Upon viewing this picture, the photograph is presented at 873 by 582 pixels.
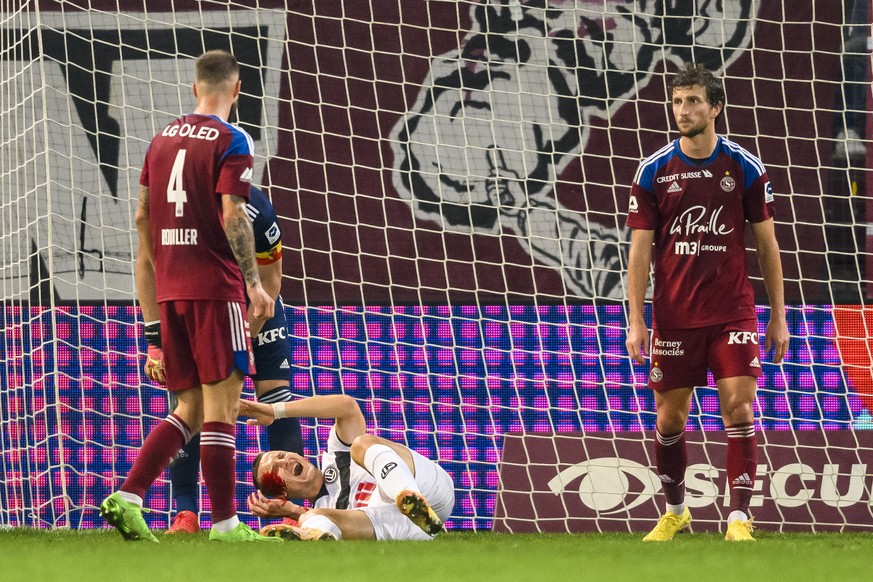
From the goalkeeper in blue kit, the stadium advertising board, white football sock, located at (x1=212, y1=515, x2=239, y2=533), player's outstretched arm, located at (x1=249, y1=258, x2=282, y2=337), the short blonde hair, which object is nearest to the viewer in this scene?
white football sock, located at (x1=212, y1=515, x2=239, y2=533)

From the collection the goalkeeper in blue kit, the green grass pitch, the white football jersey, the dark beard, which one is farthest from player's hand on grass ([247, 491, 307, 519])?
the dark beard

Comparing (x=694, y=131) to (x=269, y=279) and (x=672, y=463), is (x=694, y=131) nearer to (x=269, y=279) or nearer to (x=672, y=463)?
(x=672, y=463)

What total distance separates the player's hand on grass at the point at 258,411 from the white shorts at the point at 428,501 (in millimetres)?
491

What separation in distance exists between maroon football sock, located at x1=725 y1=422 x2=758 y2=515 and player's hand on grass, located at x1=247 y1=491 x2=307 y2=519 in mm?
1593

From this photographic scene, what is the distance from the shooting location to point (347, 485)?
202 inches

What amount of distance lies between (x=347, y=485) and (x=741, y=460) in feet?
5.02

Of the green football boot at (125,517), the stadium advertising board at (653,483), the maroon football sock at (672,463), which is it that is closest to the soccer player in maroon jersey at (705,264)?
the maroon football sock at (672,463)

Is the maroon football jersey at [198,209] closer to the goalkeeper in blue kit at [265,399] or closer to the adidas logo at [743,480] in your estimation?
the goalkeeper in blue kit at [265,399]

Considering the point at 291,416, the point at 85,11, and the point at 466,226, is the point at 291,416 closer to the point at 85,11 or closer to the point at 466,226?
the point at 466,226

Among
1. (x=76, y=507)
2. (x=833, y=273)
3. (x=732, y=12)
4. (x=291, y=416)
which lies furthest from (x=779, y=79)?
(x=76, y=507)

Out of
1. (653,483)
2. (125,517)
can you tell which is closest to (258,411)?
(125,517)

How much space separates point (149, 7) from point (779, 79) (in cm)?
330

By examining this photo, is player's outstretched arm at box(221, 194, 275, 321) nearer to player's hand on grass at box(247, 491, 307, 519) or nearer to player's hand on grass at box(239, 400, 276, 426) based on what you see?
player's hand on grass at box(239, 400, 276, 426)

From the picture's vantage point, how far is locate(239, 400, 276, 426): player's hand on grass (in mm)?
4734
